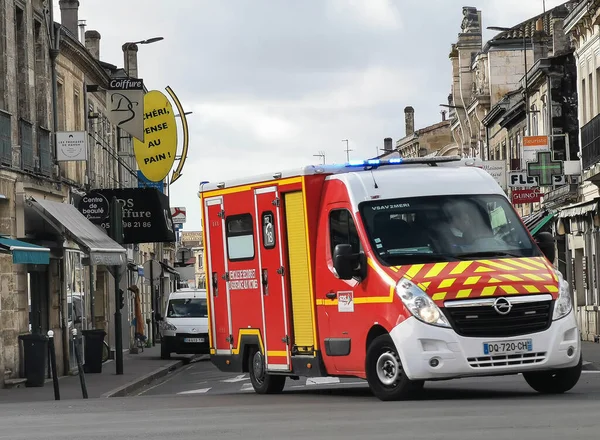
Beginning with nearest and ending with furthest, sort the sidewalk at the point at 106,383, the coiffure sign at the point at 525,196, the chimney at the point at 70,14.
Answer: the sidewalk at the point at 106,383
the coiffure sign at the point at 525,196
the chimney at the point at 70,14

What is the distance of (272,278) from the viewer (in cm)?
1919

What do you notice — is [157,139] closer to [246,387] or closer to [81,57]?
[81,57]

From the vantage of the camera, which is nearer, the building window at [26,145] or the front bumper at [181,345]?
the building window at [26,145]

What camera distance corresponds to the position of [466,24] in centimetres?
8188

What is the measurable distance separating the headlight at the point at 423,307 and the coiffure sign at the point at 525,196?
30.5 metres

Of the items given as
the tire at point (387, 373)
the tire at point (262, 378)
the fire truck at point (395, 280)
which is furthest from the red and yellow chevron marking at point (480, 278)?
the tire at point (262, 378)

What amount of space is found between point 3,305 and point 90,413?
1258 cm

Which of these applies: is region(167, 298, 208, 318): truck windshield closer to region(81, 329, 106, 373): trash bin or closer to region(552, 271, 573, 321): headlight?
region(81, 329, 106, 373): trash bin

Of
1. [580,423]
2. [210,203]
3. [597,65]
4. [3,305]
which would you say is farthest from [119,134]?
[580,423]

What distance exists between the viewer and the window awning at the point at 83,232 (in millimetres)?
30625

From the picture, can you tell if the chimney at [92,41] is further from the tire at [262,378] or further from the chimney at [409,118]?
the chimney at [409,118]

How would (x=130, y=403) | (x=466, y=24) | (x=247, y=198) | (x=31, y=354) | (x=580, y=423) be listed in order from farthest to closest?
1. (x=466, y=24)
2. (x=31, y=354)
3. (x=247, y=198)
4. (x=130, y=403)
5. (x=580, y=423)

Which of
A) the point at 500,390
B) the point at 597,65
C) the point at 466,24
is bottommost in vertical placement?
the point at 500,390

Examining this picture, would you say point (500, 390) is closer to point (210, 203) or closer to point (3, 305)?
point (210, 203)
